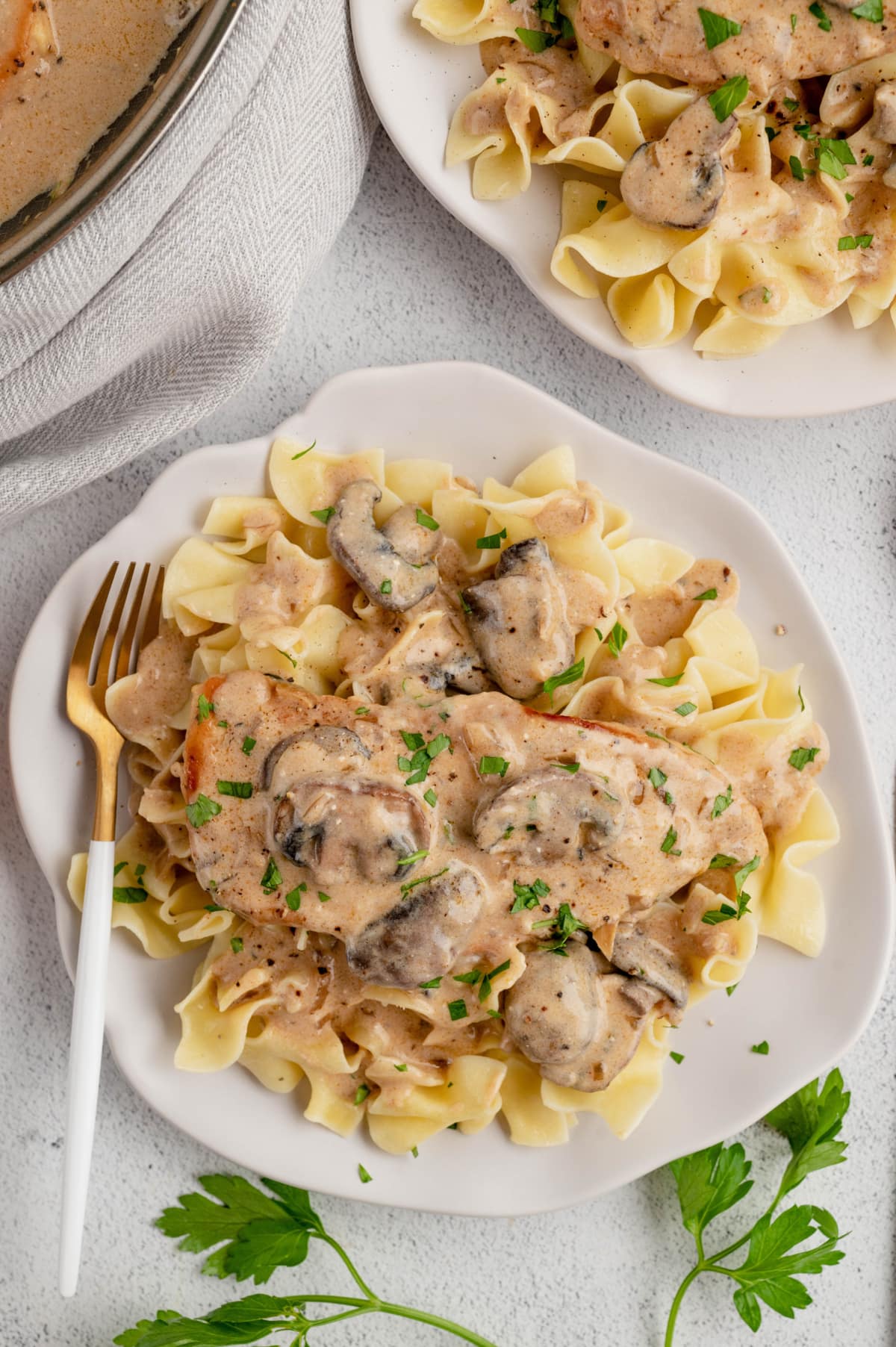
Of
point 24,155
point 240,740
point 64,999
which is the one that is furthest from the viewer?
point 64,999

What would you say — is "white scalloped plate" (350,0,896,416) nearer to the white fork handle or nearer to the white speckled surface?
the white speckled surface

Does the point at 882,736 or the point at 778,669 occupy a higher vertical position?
the point at 778,669

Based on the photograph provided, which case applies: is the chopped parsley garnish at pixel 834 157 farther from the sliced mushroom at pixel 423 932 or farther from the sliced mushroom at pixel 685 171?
the sliced mushroom at pixel 423 932

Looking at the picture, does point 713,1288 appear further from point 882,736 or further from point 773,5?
point 773,5

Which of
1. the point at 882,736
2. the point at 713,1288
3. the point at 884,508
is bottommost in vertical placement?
the point at 713,1288

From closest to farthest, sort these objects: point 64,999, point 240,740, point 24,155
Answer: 1. point 24,155
2. point 240,740
3. point 64,999

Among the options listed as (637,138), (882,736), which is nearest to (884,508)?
(882,736)

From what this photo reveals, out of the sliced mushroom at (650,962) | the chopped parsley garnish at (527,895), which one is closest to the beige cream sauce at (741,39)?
the chopped parsley garnish at (527,895)

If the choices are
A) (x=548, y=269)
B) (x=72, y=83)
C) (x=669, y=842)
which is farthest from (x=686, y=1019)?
(x=72, y=83)
